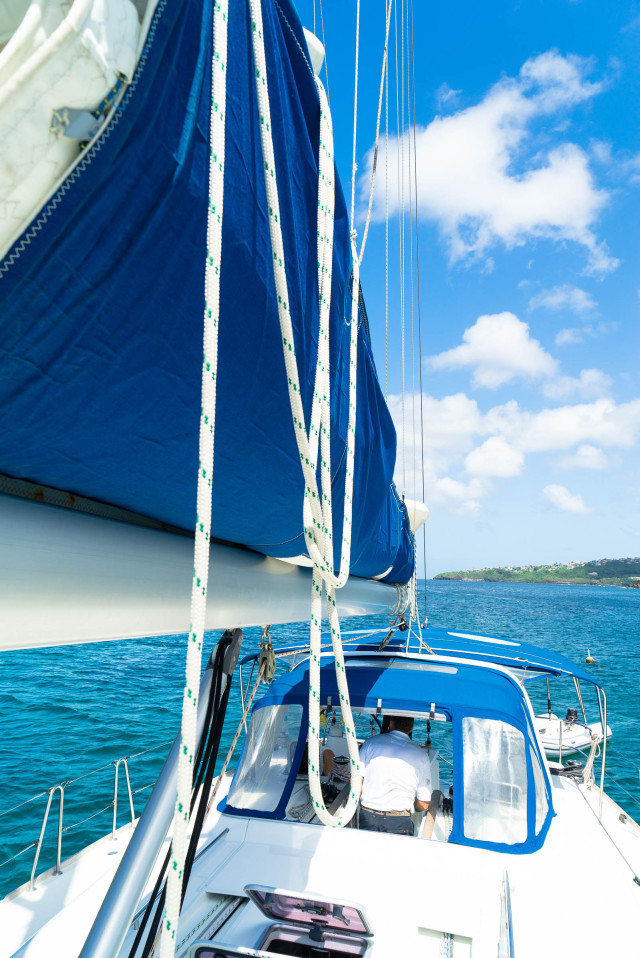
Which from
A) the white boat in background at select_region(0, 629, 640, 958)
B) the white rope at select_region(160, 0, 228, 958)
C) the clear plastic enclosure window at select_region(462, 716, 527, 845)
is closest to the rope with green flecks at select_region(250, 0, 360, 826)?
the white rope at select_region(160, 0, 228, 958)

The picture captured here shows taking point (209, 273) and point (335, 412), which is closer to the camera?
point (209, 273)

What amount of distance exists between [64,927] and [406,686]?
8.15ft

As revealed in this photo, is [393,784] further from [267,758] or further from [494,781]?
[267,758]

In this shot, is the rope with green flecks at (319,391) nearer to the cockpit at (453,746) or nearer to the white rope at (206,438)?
the white rope at (206,438)

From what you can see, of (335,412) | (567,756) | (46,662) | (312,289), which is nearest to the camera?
(312,289)

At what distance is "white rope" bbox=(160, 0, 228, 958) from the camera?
0.74m

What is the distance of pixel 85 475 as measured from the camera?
3.27 ft

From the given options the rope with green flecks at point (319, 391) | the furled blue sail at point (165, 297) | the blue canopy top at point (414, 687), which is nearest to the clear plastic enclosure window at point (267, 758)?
the blue canopy top at point (414, 687)

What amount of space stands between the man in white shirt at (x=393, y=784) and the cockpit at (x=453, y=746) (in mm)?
254

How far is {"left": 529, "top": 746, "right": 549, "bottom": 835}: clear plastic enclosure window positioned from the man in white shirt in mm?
745

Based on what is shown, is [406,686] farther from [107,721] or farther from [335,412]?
[107,721]

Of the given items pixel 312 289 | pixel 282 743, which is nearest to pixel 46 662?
pixel 282 743

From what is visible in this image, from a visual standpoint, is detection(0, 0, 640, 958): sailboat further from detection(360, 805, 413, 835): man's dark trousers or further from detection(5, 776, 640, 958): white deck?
detection(360, 805, 413, 835): man's dark trousers

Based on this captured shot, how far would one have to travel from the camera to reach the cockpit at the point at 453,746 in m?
3.75
